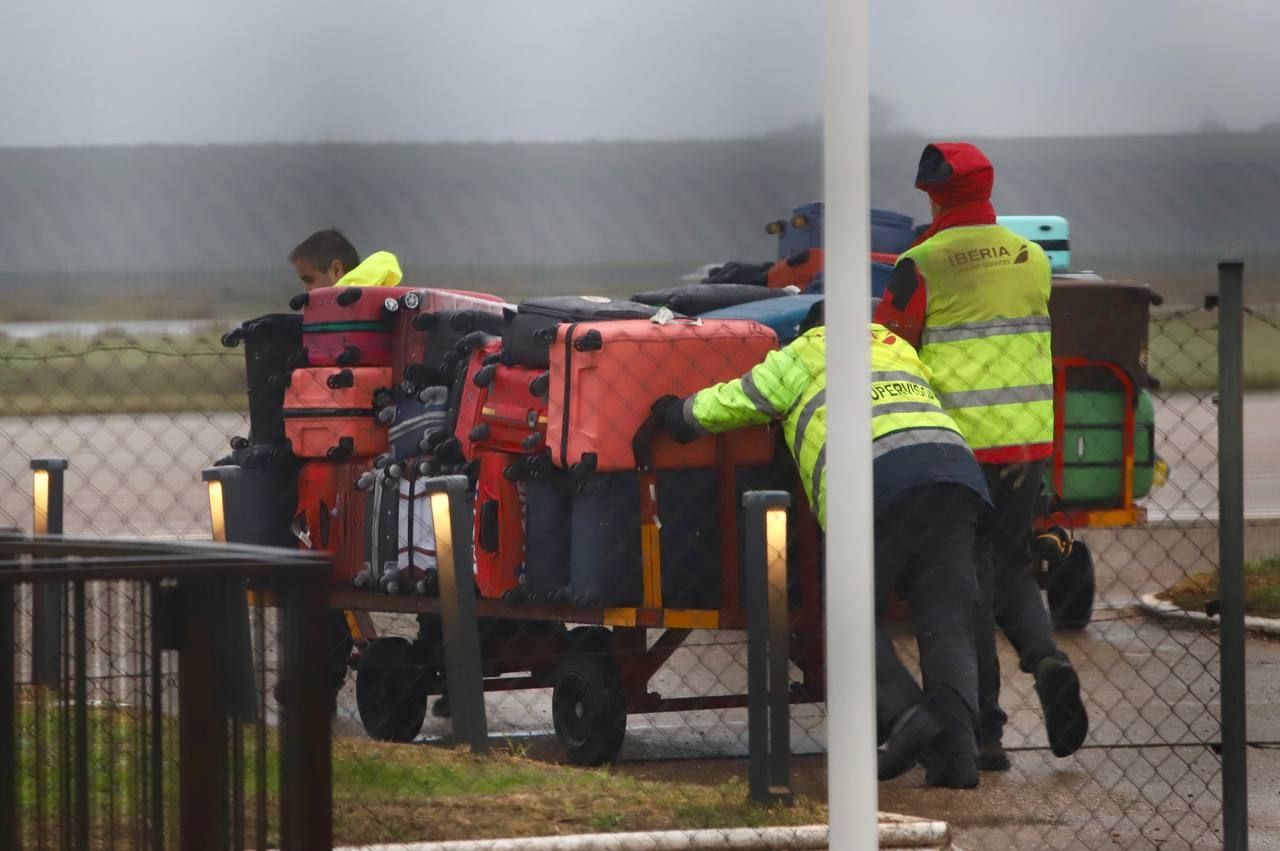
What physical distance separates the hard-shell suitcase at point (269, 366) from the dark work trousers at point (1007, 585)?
94.6 inches

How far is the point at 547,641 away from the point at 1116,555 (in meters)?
6.56

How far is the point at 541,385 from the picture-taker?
489 cm

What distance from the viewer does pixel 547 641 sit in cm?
546

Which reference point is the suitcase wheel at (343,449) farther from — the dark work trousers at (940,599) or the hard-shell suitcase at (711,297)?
the dark work trousers at (940,599)

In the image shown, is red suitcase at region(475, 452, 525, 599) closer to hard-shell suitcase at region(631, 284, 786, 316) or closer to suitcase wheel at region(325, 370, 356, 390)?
suitcase wheel at region(325, 370, 356, 390)

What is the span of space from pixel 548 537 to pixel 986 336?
145 centimetres

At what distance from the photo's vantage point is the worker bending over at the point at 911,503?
443 cm

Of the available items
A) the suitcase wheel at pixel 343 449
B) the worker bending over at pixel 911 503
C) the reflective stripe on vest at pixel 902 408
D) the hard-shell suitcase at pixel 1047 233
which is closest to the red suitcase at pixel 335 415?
the suitcase wheel at pixel 343 449

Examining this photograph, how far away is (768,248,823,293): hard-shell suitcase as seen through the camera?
6.85m

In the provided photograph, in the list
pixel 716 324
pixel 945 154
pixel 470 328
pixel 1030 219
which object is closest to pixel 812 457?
pixel 716 324

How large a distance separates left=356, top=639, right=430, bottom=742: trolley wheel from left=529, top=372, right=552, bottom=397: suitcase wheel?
120 centimetres

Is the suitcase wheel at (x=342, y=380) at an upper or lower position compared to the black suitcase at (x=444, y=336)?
lower

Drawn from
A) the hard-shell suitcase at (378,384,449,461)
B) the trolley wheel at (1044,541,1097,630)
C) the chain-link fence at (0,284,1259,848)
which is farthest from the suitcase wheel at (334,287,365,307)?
the trolley wheel at (1044,541,1097,630)

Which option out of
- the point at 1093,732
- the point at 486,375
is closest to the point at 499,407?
the point at 486,375
